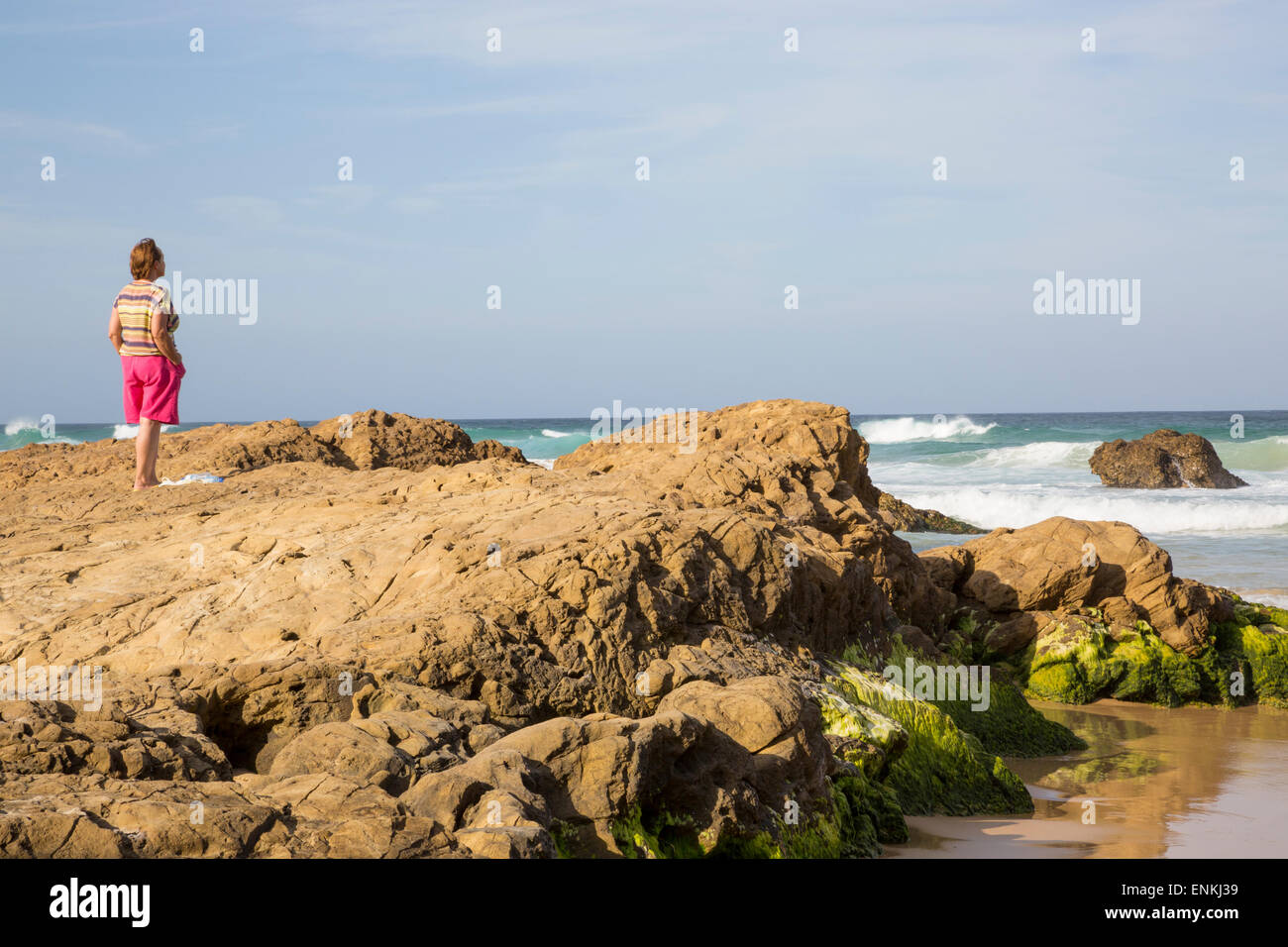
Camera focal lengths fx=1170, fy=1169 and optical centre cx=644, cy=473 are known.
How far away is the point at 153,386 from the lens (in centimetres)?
882

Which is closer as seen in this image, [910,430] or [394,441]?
[394,441]

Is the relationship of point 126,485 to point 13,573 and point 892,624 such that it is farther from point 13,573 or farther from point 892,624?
point 892,624

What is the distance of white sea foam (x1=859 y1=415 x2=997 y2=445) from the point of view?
53.1 m

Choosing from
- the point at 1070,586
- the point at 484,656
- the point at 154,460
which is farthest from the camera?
the point at 1070,586

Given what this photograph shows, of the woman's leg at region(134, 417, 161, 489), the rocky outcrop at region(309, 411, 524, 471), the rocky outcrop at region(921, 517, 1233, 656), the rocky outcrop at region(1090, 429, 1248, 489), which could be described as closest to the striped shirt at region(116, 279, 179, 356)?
the woman's leg at region(134, 417, 161, 489)

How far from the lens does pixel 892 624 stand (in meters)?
8.25

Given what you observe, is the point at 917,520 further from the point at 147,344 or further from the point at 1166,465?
the point at 147,344

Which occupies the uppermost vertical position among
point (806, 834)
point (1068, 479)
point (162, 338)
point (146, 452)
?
point (162, 338)

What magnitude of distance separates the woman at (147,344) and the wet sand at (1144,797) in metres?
6.23

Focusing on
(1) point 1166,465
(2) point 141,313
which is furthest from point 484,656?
(1) point 1166,465

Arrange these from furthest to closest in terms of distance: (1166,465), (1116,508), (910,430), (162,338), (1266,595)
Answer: (910,430) → (1166,465) → (1116,508) → (1266,595) → (162,338)

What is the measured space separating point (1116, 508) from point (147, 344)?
71.9ft
